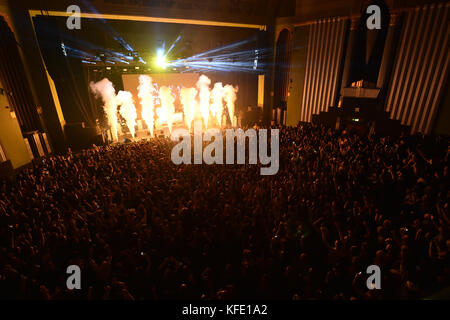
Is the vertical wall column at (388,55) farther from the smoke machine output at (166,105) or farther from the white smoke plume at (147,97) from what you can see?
the white smoke plume at (147,97)

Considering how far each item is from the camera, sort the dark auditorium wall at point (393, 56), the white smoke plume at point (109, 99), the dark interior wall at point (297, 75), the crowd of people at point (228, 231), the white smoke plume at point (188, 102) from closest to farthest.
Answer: the crowd of people at point (228, 231) → the dark auditorium wall at point (393, 56) → the dark interior wall at point (297, 75) → the white smoke plume at point (109, 99) → the white smoke plume at point (188, 102)

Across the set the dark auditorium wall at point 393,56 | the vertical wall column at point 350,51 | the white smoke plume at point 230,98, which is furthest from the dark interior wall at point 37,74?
the vertical wall column at point 350,51

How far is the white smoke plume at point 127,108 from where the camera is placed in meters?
14.5

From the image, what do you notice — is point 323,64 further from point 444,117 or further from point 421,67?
point 444,117

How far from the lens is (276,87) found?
49.7ft

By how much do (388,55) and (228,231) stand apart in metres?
11.5

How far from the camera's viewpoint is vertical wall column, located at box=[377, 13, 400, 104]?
9.85 m

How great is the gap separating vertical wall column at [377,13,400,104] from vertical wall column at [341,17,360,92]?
4.83ft

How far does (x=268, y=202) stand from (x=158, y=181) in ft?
9.12

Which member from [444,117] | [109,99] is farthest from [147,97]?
[444,117]

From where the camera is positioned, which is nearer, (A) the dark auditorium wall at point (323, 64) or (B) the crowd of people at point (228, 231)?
(B) the crowd of people at point (228, 231)

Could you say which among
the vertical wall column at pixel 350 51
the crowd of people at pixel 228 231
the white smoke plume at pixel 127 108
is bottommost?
the crowd of people at pixel 228 231

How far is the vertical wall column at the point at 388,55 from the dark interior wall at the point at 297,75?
4142 mm
